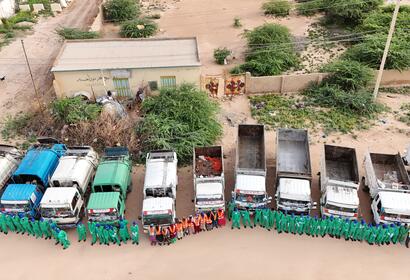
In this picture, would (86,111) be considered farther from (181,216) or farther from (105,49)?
(181,216)

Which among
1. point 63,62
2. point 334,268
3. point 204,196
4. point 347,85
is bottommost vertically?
point 334,268

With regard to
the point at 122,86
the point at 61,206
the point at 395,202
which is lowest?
the point at 395,202

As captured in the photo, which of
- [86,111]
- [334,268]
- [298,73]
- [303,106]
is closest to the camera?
[334,268]

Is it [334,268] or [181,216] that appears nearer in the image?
[334,268]

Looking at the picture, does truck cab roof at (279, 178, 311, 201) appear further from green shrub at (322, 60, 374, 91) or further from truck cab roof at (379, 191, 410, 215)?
green shrub at (322, 60, 374, 91)

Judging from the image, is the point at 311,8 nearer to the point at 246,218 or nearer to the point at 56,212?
the point at 246,218

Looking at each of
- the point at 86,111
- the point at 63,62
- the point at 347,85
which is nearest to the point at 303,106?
the point at 347,85

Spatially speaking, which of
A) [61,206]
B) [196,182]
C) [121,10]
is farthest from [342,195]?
[121,10]
